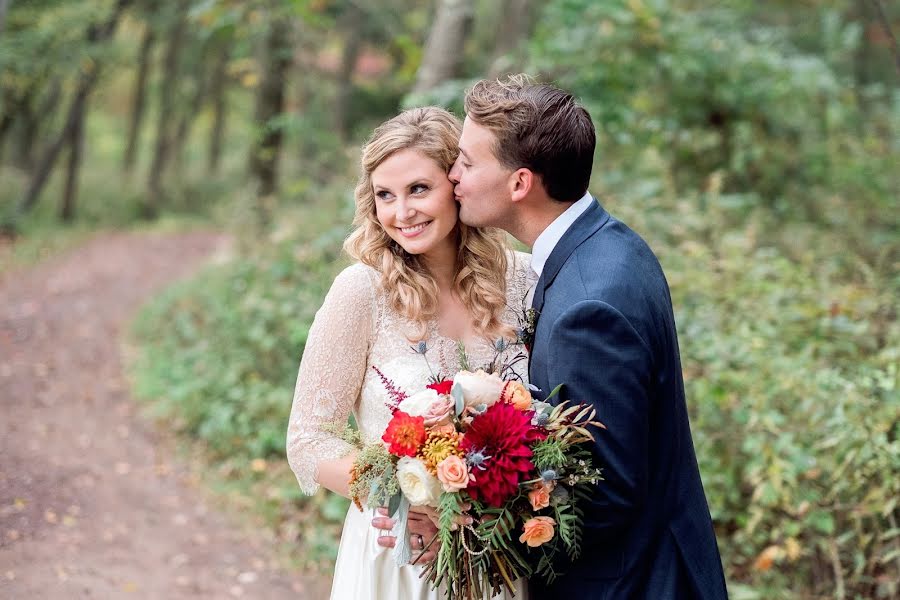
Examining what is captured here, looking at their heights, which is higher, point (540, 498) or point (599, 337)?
point (599, 337)

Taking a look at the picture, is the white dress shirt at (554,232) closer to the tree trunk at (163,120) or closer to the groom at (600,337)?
the groom at (600,337)

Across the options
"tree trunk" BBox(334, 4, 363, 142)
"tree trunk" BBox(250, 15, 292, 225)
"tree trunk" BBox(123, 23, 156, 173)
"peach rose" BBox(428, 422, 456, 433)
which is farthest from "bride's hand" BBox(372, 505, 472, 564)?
"tree trunk" BBox(123, 23, 156, 173)

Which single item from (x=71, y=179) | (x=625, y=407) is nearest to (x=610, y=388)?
(x=625, y=407)

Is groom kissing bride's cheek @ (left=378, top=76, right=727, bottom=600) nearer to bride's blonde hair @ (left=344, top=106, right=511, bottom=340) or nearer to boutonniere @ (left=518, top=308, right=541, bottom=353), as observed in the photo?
boutonniere @ (left=518, top=308, right=541, bottom=353)

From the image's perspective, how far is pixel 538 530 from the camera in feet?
6.88

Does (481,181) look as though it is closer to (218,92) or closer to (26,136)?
(26,136)

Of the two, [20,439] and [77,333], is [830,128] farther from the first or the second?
[77,333]

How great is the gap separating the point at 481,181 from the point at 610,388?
2.49ft

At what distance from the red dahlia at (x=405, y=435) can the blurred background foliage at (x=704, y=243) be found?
2.49m

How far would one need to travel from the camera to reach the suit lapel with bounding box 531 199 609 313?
2.39 m

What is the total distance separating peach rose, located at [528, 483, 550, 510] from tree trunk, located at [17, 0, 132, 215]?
57.3 feet

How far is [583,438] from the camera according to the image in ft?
6.94

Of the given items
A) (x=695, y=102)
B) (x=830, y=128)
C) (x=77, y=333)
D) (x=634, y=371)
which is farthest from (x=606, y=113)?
(x=77, y=333)

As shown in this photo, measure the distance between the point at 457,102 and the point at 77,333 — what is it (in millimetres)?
6440
